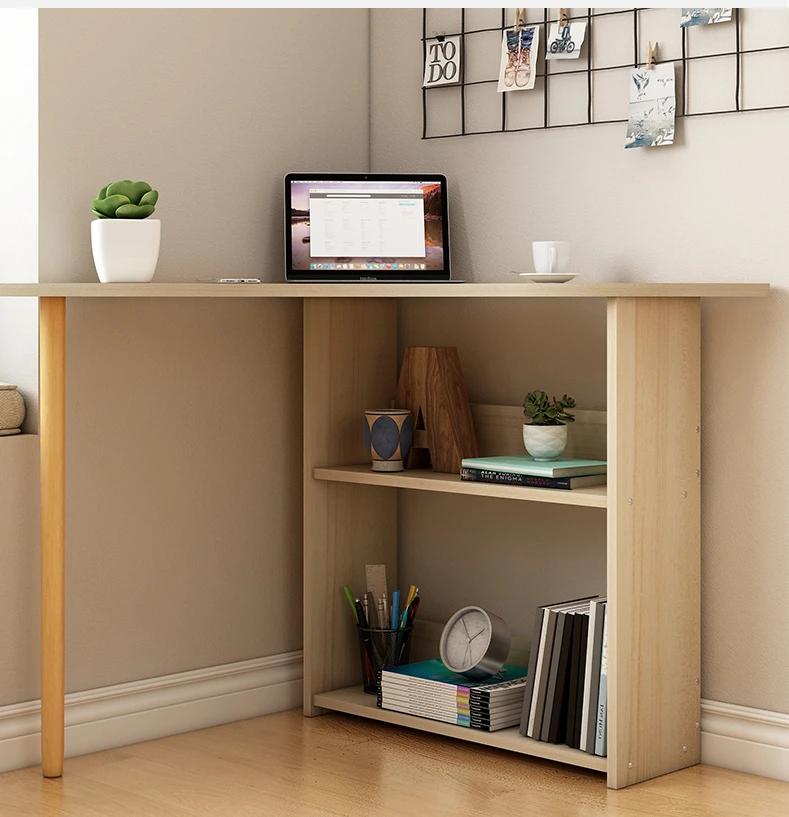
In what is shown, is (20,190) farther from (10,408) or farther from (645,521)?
(645,521)

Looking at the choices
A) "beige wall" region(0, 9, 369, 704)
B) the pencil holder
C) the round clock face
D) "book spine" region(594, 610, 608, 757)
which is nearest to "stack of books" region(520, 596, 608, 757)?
"book spine" region(594, 610, 608, 757)

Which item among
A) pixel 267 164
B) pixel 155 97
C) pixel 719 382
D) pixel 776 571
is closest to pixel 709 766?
pixel 776 571

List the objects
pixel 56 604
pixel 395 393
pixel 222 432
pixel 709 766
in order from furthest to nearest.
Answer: pixel 395 393, pixel 222 432, pixel 709 766, pixel 56 604

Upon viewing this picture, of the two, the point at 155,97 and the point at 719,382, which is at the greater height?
the point at 155,97

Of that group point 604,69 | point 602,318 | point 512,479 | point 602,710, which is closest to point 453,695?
point 602,710

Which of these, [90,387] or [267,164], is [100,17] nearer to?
[267,164]

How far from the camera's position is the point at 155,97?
2.04 meters

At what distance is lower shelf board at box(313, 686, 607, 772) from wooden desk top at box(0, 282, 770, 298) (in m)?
0.77

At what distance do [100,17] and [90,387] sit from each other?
2.23ft

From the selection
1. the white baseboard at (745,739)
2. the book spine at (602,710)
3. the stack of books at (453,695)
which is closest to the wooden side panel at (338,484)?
the stack of books at (453,695)

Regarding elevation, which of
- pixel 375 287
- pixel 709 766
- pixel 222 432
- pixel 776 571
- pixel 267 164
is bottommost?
pixel 709 766

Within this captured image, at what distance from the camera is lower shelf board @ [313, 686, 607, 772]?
1.81 metres

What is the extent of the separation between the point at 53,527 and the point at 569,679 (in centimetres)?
91

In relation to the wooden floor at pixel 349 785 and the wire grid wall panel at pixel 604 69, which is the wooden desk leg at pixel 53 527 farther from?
the wire grid wall panel at pixel 604 69
